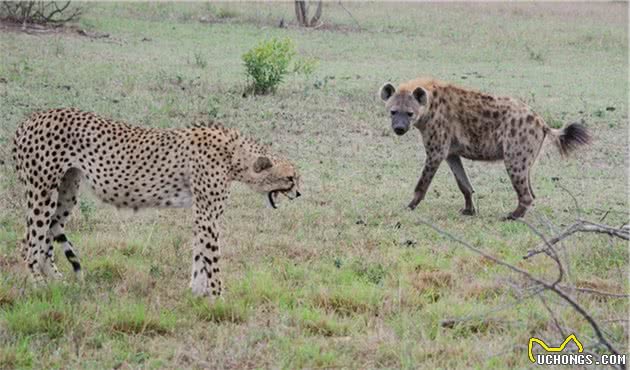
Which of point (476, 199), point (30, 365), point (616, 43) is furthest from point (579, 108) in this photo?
point (30, 365)

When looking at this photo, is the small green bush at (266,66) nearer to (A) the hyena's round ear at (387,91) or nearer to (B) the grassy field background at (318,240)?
(B) the grassy field background at (318,240)

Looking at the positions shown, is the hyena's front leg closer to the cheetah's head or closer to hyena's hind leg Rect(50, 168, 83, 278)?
the cheetah's head

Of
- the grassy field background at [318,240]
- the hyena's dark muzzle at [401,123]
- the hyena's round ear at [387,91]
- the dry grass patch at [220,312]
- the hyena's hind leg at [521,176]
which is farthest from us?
the hyena's round ear at [387,91]

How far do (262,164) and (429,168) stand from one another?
9.52 feet

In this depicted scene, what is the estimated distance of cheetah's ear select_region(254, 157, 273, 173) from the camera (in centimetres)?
555

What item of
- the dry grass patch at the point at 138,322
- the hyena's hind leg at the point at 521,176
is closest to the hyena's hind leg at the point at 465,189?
the hyena's hind leg at the point at 521,176

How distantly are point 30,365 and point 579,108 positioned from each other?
10.4 metres

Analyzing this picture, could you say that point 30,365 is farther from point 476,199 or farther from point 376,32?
point 376,32

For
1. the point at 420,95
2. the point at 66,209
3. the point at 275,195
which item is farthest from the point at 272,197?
the point at 420,95

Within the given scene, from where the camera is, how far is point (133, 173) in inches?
217

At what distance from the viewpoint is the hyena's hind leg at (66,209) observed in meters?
5.62

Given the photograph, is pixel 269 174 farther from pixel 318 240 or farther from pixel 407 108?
pixel 407 108

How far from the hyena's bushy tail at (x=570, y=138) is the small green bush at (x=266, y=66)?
5.56 meters

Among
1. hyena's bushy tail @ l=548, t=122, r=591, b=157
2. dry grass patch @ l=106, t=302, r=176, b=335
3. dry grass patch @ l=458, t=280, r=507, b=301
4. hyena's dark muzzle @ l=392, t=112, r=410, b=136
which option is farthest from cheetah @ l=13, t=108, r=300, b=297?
hyena's bushy tail @ l=548, t=122, r=591, b=157
